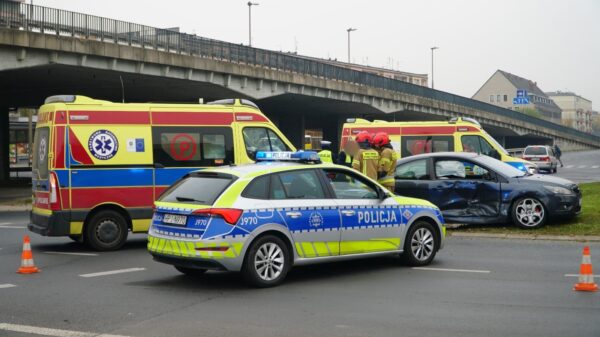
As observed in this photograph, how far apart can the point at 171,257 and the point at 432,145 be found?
15.6 meters

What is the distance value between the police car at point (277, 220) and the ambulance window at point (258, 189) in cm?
1

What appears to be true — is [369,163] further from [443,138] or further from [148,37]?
[148,37]

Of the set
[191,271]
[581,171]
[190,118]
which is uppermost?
[190,118]

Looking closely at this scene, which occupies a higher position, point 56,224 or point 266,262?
point 56,224

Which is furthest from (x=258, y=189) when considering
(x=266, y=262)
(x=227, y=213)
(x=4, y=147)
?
(x=4, y=147)

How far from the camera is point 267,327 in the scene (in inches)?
279

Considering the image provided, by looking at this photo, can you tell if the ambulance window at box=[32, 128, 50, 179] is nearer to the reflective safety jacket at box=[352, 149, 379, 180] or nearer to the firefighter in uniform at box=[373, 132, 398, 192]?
the reflective safety jacket at box=[352, 149, 379, 180]

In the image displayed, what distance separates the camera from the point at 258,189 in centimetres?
920

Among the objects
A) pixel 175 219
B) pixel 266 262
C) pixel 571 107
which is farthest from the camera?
pixel 571 107

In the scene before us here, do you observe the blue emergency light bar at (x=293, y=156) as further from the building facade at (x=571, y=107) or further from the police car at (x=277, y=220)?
the building facade at (x=571, y=107)

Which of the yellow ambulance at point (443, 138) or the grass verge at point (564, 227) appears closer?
the grass verge at point (564, 227)

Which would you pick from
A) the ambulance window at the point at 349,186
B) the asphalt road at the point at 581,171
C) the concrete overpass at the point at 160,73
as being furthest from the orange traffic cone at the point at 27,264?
the asphalt road at the point at 581,171

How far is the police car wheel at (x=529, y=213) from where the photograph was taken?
13914mm

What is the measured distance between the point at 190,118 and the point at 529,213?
20.9 ft
